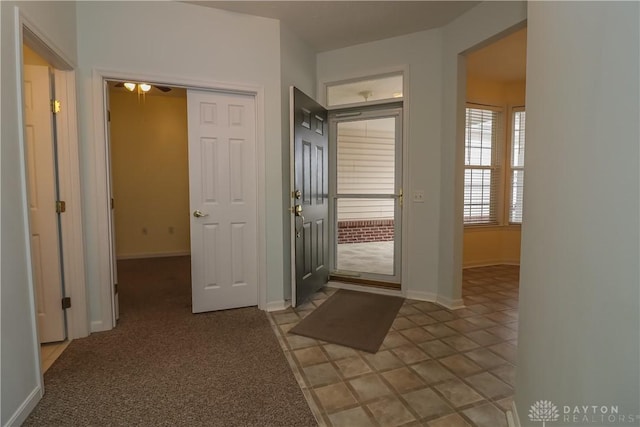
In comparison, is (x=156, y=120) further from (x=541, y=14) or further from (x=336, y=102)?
(x=541, y=14)

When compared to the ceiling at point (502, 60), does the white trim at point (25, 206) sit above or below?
below

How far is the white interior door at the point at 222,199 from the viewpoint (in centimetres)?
296

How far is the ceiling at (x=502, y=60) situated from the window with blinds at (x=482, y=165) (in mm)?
471

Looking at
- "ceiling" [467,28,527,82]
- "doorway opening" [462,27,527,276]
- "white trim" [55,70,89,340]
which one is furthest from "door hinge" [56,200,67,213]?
"doorway opening" [462,27,527,276]

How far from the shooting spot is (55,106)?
2.37 m

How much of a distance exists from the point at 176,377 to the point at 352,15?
10.5ft

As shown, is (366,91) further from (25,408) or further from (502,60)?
(25,408)

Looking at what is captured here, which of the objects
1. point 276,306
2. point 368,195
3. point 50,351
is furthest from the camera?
point 368,195

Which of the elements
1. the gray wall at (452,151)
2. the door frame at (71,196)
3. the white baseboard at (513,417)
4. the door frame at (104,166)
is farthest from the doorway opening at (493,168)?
the door frame at (71,196)

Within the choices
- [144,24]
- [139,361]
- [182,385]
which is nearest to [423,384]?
[182,385]

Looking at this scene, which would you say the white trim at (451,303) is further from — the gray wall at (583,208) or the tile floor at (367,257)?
the gray wall at (583,208)

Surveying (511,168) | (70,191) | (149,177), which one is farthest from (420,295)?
(149,177)

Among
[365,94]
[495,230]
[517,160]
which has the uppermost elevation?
[365,94]

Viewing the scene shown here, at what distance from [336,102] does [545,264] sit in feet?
10.1
